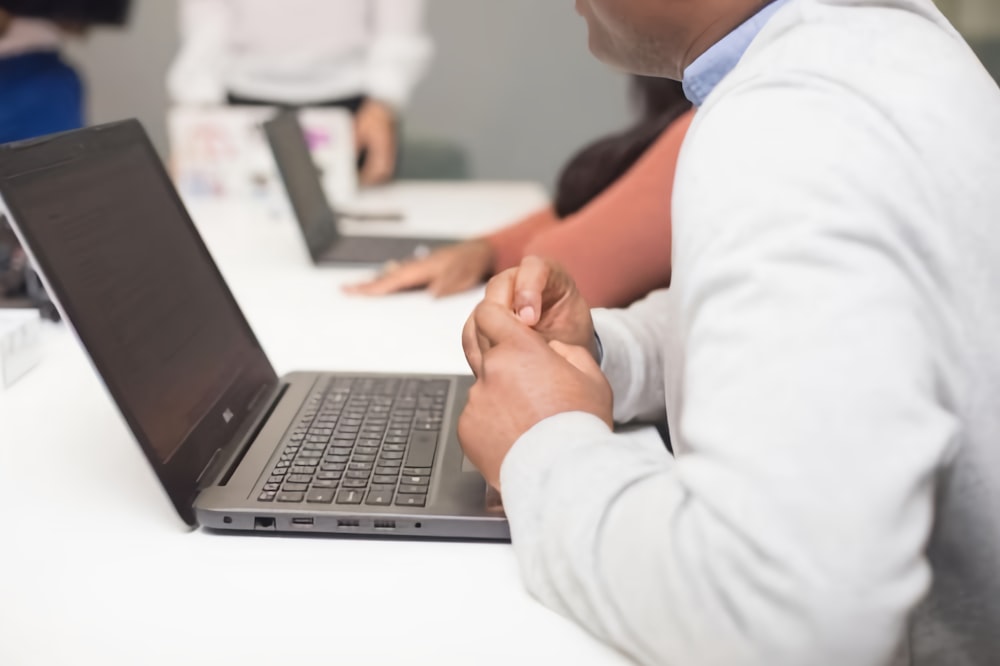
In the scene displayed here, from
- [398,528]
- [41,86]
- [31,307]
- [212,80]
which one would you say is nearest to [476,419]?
[398,528]

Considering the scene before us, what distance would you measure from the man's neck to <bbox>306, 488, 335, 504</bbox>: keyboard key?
40 cm

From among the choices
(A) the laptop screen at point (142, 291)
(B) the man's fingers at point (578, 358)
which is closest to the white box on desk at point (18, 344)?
(A) the laptop screen at point (142, 291)

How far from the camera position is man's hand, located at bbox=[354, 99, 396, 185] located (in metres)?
2.21

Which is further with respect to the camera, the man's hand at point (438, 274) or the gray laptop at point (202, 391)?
the man's hand at point (438, 274)

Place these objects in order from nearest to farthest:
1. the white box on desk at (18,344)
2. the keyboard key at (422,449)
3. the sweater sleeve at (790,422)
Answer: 1. the sweater sleeve at (790,422)
2. the keyboard key at (422,449)
3. the white box on desk at (18,344)

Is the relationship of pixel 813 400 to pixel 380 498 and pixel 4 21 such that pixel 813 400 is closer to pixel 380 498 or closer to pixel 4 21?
pixel 380 498

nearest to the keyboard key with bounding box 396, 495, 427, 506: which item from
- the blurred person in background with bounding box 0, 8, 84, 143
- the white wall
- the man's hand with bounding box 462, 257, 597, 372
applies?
the man's hand with bounding box 462, 257, 597, 372

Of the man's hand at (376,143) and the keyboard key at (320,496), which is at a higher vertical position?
the keyboard key at (320,496)

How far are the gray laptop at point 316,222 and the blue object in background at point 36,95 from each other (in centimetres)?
95

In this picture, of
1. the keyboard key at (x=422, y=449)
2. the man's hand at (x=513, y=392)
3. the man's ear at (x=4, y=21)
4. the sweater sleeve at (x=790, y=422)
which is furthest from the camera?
the man's ear at (x=4, y=21)

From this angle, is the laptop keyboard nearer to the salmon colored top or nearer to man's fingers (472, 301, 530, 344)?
man's fingers (472, 301, 530, 344)

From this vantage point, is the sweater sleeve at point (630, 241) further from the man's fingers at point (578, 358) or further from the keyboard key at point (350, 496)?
the keyboard key at point (350, 496)

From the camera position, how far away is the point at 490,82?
2961 millimetres

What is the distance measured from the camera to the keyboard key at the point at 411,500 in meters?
0.61
